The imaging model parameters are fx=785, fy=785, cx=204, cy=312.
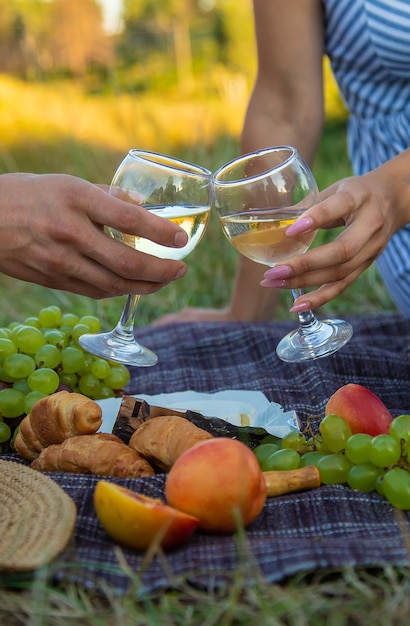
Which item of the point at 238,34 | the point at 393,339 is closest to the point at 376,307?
the point at 393,339

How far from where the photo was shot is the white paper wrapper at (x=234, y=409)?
4.82 ft

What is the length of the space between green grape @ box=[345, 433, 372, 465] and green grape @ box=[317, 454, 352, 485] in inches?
1.5

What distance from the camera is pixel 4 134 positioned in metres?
6.37

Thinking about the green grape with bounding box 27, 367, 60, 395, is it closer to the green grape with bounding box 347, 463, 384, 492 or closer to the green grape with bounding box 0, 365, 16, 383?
the green grape with bounding box 0, 365, 16, 383

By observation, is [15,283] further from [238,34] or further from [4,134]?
[238,34]

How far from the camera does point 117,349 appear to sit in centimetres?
159

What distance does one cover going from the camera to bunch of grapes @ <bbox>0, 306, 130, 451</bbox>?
153 centimetres

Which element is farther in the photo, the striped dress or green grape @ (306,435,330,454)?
the striped dress

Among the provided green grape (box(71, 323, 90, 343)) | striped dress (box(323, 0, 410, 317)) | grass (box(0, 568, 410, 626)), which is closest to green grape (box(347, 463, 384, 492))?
grass (box(0, 568, 410, 626))

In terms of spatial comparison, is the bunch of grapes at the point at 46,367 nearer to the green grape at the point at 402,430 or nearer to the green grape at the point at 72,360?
the green grape at the point at 72,360

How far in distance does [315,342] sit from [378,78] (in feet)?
3.58

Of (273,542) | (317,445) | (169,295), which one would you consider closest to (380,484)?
(317,445)

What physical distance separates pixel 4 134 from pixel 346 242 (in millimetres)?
5457

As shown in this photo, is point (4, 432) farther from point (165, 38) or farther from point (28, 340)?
point (165, 38)
